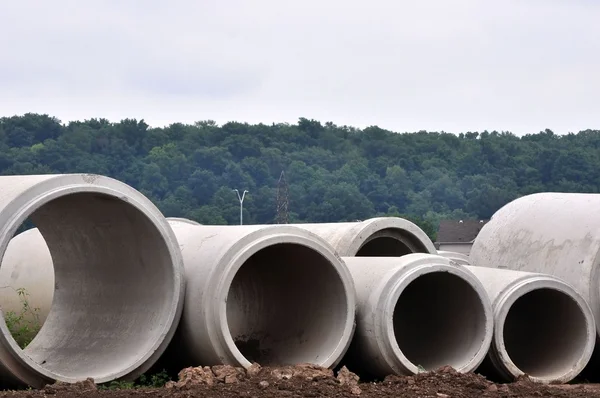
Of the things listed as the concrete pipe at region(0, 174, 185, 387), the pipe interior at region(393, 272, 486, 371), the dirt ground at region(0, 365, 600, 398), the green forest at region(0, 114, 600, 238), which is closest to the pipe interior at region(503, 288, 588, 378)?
the pipe interior at region(393, 272, 486, 371)

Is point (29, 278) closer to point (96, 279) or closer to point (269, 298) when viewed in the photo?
point (96, 279)

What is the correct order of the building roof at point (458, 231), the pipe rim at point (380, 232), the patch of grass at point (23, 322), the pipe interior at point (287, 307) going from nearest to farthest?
the pipe interior at point (287, 307)
the patch of grass at point (23, 322)
the pipe rim at point (380, 232)
the building roof at point (458, 231)

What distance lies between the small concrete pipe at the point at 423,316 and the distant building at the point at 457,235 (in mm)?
35302

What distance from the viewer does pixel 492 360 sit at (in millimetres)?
15148

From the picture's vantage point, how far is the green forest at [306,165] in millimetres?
75250

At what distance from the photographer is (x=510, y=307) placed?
15.5 metres

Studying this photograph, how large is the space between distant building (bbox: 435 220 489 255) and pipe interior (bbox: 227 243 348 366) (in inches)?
1355

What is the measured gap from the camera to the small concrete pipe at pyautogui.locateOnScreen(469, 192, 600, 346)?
651 inches

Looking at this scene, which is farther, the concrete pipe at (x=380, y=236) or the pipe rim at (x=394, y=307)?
the concrete pipe at (x=380, y=236)

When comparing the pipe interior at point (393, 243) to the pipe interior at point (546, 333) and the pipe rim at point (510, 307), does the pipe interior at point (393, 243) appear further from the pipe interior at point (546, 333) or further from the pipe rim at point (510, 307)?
the pipe rim at point (510, 307)

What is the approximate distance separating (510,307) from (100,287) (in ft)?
18.7

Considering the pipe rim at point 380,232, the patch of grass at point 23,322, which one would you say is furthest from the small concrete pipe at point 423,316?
the patch of grass at point 23,322

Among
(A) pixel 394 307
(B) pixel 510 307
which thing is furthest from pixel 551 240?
(A) pixel 394 307

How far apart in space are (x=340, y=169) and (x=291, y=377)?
7341cm
